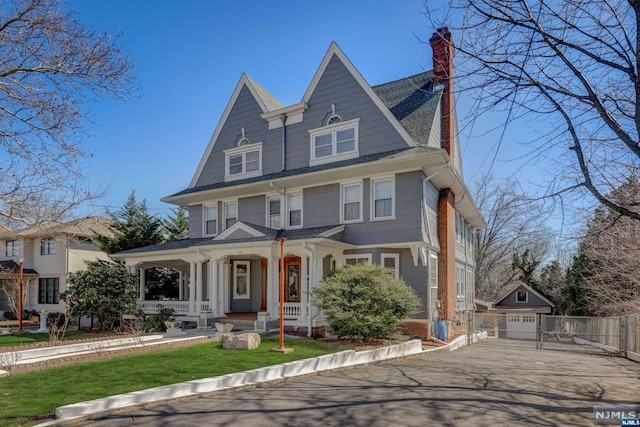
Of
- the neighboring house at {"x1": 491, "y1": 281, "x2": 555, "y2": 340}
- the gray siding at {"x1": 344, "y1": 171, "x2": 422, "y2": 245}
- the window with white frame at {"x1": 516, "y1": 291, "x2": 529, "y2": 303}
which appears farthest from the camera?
the window with white frame at {"x1": 516, "y1": 291, "x2": 529, "y2": 303}

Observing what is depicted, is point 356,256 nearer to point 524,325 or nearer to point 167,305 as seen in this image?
point 167,305

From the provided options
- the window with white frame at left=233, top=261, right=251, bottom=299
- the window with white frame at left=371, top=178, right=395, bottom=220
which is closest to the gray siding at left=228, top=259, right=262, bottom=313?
the window with white frame at left=233, top=261, right=251, bottom=299

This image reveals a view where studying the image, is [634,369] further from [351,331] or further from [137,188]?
[137,188]

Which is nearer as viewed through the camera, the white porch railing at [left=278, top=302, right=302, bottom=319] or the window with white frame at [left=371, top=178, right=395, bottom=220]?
the white porch railing at [left=278, top=302, right=302, bottom=319]

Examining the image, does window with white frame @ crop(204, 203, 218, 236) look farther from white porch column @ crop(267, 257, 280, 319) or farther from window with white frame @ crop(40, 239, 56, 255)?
window with white frame @ crop(40, 239, 56, 255)

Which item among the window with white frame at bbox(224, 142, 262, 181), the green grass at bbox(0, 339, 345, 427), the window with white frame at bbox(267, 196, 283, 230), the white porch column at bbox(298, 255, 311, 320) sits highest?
the window with white frame at bbox(224, 142, 262, 181)

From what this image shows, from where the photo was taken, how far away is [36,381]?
8.30 metres

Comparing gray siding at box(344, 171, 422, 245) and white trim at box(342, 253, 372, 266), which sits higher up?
gray siding at box(344, 171, 422, 245)

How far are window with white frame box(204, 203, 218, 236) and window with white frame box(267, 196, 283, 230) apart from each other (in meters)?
3.40

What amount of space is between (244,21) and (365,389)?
32.5 feet

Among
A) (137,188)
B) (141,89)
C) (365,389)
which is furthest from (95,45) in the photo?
(137,188)

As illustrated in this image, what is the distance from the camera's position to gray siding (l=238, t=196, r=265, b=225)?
19328 millimetres

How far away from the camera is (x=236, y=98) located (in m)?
20.8

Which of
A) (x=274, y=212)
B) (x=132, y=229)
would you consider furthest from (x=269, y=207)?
(x=132, y=229)
